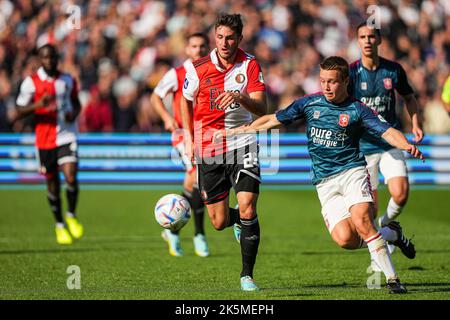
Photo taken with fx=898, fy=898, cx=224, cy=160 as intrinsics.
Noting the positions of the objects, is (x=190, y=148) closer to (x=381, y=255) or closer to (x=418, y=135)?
(x=381, y=255)

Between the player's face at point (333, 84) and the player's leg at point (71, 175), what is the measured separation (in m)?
5.69

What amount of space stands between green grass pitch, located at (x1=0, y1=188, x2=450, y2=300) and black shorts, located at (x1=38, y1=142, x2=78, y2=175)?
3.52 ft

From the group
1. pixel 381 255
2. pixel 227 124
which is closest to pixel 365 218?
pixel 381 255

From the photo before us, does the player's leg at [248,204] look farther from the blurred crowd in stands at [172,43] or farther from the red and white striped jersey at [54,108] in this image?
the blurred crowd in stands at [172,43]

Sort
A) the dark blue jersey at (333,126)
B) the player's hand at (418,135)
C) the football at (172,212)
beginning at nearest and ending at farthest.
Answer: the dark blue jersey at (333,126) → the football at (172,212) → the player's hand at (418,135)

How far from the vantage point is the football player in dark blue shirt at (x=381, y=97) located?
10.9 meters

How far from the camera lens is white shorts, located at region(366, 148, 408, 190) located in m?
11.0

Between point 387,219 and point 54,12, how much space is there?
14.6 m

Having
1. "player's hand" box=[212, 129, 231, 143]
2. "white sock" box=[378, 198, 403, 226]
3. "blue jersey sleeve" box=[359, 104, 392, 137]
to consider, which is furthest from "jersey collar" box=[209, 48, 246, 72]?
"white sock" box=[378, 198, 403, 226]

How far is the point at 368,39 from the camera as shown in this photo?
10.8 meters

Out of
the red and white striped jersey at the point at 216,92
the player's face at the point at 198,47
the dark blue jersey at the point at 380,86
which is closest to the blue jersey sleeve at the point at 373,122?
the red and white striped jersey at the point at 216,92

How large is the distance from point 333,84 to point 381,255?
1706 millimetres
